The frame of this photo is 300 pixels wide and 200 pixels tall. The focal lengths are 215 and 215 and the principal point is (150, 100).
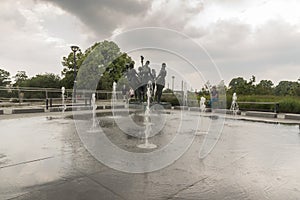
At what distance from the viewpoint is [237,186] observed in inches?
124

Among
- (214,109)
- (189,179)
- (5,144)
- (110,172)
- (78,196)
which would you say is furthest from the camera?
(214,109)

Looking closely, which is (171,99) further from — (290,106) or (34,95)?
(34,95)

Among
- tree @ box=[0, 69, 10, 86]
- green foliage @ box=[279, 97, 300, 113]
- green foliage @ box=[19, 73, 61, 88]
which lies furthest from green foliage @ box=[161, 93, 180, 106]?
tree @ box=[0, 69, 10, 86]

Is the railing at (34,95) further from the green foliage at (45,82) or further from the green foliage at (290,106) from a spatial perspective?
the green foliage at (45,82)

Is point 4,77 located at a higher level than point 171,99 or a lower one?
higher

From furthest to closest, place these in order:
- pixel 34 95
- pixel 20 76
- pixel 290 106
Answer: pixel 20 76, pixel 34 95, pixel 290 106

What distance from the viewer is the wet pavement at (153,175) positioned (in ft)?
9.39

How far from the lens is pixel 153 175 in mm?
3537

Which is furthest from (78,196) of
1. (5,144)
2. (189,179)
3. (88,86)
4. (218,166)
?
(88,86)

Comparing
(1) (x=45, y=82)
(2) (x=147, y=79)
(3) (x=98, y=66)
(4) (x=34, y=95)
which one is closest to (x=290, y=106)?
(2) (x=147, y=79)

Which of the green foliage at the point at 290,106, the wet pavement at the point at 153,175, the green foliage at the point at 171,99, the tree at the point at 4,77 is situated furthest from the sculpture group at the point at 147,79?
the tree at the point at 4,77

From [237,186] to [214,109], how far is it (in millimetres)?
14171

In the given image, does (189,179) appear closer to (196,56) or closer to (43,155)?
(43,155)

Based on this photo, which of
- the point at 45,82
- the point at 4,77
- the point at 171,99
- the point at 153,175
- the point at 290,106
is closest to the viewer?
the point at 153,175
